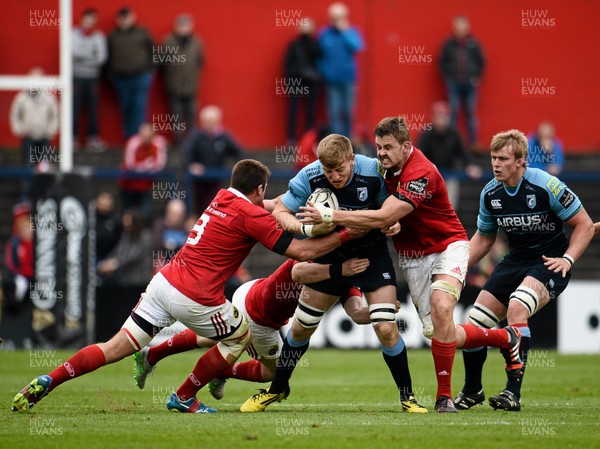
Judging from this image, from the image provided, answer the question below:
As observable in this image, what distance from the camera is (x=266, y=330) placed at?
10320 millimetres

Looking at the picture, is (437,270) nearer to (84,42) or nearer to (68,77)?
(68,77)

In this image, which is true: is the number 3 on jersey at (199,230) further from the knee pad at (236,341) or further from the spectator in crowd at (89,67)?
the spectator in crowd at (89,67)

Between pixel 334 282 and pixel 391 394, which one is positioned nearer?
pixel 334 282

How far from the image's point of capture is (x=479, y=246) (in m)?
10.8

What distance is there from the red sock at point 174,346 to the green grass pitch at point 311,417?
0.50 m

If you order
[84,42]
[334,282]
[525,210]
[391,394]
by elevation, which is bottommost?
[391,394]

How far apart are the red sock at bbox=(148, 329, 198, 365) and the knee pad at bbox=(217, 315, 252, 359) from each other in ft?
1.99

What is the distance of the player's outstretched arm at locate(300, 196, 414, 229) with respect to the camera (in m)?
9.48

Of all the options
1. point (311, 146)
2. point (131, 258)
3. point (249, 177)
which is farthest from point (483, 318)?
point (131, 258)

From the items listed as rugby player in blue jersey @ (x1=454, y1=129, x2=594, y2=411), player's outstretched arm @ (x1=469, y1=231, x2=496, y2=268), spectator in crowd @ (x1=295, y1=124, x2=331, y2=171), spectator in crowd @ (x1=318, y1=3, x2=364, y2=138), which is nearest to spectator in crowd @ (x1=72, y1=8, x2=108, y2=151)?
spectator in crowd @ (x1=318, y1=3, x2=364, y2=138)

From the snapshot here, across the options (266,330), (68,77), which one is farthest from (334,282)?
(68,77)

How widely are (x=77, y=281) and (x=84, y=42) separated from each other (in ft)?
18.5

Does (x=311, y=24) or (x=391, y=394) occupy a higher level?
(x=311, y=24)

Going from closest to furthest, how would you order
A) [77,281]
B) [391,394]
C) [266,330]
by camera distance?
[266,330] → [391,394] → [77,281]
